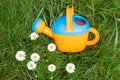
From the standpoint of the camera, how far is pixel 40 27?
74.0 inches

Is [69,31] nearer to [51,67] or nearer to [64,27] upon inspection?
[64,27]

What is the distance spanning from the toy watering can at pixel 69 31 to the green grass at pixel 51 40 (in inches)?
2.2

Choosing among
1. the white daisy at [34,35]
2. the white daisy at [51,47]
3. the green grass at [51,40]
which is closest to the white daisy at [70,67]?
the green grass at [51,40]

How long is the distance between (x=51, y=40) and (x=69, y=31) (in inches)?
7.6

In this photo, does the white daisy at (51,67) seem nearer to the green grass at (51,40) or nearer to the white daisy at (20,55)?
the green grass at (51,40)

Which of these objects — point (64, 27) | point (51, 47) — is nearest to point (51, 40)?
point (51, 47)

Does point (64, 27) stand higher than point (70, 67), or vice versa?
point (64, 27)

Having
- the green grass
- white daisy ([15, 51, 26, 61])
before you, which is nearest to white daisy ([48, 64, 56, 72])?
the green grass

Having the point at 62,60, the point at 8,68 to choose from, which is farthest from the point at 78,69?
the point at 8,68

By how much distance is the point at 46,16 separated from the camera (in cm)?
199

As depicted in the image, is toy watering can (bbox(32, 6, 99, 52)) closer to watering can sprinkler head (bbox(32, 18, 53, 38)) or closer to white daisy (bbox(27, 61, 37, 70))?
watering can sprinkler head (bbox(32, 18, 53, 38))

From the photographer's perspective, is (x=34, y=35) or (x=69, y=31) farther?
(x=34, y=35)

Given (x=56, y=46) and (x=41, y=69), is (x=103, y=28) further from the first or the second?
(x=41, y=69)

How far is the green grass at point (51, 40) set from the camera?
1885 mm
